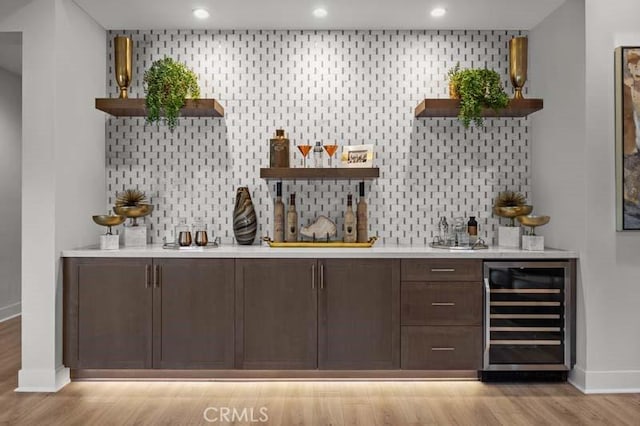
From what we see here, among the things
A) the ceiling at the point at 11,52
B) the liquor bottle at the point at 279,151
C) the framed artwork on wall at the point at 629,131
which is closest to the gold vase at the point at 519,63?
the framed artwork on wall at the point at 629,131

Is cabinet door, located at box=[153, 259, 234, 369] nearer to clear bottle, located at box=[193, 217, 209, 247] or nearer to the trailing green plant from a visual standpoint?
clear bottle, located at box=[193, 217, 209, 247]

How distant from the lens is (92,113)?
12.8 feet

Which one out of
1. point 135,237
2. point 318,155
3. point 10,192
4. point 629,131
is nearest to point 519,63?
point 629,131

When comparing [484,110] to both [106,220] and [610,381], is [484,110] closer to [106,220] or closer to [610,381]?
[610,381]

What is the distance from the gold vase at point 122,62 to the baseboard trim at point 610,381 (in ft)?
12.5

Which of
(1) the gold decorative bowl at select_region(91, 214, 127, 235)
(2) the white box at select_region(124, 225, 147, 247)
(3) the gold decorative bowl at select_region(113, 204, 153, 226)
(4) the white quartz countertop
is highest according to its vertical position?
(3) the gold decorative bowl at select_region(113, 204, 153, 226)

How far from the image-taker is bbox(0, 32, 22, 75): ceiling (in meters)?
3.53

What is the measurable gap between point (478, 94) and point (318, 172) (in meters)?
1.28

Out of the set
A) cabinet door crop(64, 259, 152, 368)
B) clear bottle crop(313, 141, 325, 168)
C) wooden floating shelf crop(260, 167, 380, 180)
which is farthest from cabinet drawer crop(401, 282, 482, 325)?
cabinet door crop(64, 259, 152, 368)

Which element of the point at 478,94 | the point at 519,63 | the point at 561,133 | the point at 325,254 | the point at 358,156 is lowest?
the point at 325,254

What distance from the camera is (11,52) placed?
15.3 ft

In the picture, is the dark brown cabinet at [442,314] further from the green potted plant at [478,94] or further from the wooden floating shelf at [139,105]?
the wooden floating shelf at [139,105]

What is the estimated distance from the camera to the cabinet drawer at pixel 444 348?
3459 millimetres

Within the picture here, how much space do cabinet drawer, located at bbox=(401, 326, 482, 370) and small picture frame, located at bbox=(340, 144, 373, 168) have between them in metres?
1.30
